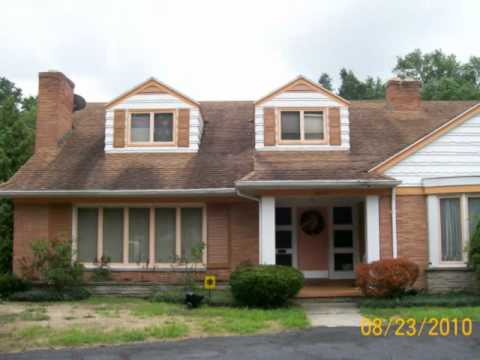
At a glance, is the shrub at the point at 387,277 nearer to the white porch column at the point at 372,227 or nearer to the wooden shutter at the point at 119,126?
the white porch column at the point at 372,227

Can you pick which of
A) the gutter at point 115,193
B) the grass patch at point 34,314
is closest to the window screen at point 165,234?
the gutter at point 115,193

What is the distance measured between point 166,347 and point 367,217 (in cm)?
672

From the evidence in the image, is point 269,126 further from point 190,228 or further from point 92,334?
point 92,334

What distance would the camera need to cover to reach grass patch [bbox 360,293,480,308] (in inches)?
468

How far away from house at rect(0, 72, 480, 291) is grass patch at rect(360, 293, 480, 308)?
96cm

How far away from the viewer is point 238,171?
1545 centimetres

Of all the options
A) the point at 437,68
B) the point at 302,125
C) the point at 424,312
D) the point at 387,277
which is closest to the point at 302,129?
the point at 302,125

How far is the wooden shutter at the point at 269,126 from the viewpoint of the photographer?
16.0 meters

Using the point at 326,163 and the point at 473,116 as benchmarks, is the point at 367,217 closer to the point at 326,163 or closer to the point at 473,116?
the point at 326,163

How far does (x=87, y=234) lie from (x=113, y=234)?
762mm

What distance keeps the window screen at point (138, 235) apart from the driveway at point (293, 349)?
6.55m

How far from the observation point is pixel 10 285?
14312mm

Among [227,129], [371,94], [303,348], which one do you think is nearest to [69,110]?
[227,129]

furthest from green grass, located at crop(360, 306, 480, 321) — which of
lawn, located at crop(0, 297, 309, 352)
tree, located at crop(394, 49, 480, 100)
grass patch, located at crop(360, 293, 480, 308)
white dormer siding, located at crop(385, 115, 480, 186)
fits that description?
tree, located at crop(394, 49, 480, 100)
